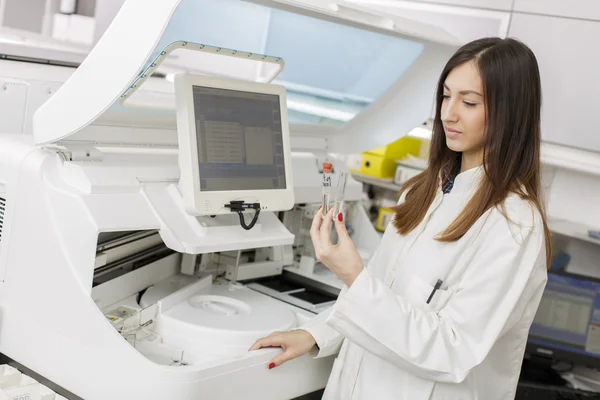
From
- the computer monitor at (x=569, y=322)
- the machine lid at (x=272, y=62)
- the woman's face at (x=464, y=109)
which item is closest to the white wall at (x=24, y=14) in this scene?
the machine lid at (x=272, y=62)

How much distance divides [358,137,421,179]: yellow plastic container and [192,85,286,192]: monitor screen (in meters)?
1.51

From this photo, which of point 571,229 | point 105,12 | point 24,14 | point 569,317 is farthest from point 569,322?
point 24,14

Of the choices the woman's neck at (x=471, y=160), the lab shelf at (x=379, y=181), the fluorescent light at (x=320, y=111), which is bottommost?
the lab shelf at (x=379, y=181)

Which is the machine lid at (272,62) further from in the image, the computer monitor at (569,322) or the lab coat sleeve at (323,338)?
the computer monitor at (569,322)

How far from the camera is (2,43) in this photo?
1.78 metres

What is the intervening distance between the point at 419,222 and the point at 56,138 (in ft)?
2.50

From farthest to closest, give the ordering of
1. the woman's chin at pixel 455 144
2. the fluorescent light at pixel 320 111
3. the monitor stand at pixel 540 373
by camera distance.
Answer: the monitor stand at pixel 540 373, the fluorescent light at pixel 320 111, the woman's chin at pixel 455 144

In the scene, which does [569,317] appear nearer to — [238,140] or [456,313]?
[456,313]

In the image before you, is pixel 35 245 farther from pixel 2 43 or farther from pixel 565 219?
pixel 565 219

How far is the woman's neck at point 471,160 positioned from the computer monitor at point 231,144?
411 mm

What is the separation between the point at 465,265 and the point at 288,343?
41 cm

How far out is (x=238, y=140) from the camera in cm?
151

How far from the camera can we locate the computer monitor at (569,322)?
6.98 ft

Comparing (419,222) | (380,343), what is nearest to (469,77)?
(419,222)
